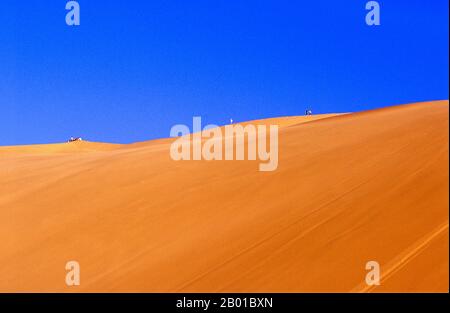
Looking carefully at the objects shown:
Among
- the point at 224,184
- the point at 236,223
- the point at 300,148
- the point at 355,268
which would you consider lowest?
the point at 355,268

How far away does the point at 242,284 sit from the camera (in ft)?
20.2

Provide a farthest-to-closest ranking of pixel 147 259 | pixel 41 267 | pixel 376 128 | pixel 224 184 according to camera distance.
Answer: pixel 376 128 → pixel 224 184 → pixel 41 267 → pixel 147 259

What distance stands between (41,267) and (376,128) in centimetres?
574

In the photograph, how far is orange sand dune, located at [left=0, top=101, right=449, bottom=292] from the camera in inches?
232

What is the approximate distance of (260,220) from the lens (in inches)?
299

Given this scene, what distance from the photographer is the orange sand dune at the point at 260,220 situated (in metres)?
5.88

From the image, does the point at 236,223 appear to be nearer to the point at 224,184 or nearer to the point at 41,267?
the point at 224,184

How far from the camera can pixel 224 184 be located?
9.59 metres

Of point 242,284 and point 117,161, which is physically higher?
point 117,161
